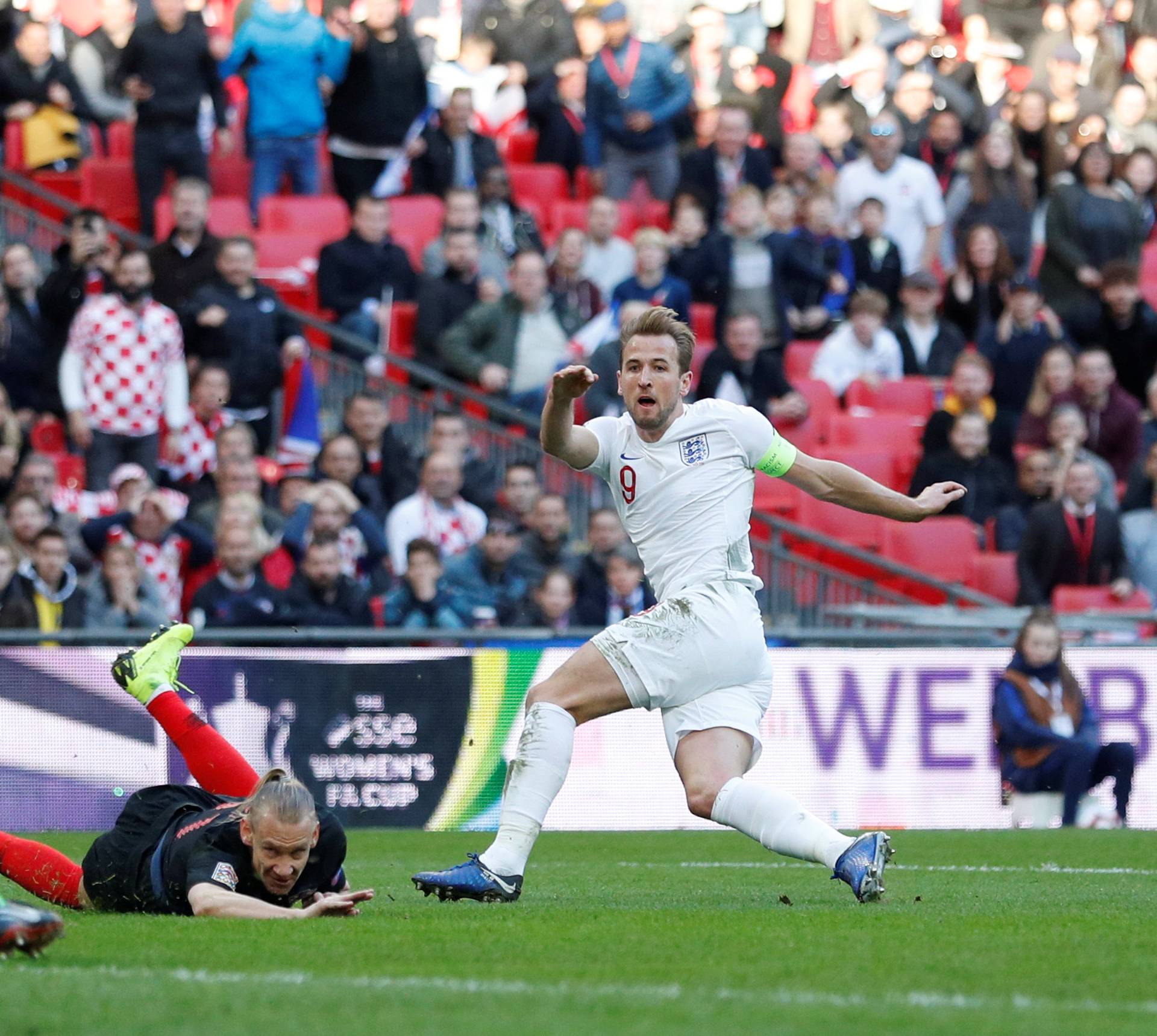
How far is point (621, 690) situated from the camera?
7.48 meters

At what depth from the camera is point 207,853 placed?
266 inches

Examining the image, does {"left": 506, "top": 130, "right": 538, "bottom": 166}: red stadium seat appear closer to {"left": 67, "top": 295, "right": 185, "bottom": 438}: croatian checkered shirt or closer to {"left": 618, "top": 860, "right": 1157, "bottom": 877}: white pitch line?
{"left": 67, "top": 295, "right": 185, "bottom": 438}: croatian checkered shirt

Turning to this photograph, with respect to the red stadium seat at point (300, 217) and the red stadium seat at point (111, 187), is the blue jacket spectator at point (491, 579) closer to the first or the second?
the red stadium seat at point (300, 217)

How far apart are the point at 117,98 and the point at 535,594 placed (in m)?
7.20

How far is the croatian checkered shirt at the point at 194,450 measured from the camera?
14.9 metres

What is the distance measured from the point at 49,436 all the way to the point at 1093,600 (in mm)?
7484

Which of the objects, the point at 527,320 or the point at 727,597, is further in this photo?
the point at 527,320

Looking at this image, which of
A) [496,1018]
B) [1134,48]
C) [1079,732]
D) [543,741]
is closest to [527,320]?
[1079,732]

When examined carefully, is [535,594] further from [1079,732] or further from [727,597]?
[727,597]

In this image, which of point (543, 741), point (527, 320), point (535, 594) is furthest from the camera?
point (527, 320)

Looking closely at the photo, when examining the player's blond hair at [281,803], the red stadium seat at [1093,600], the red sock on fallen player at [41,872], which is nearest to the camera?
the player's blond hair at [281,803]

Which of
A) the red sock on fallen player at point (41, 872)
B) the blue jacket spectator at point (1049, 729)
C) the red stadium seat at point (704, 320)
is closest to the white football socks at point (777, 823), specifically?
the red sock on fallen player at point (41, 872)

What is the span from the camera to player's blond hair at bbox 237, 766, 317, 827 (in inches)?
256

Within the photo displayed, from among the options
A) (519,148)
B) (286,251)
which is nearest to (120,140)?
(286,251)
